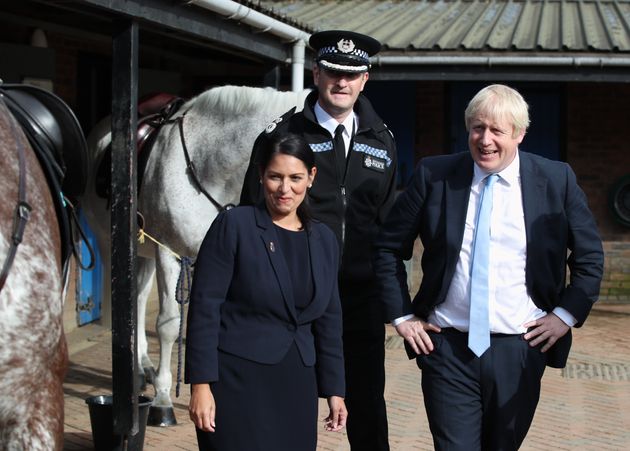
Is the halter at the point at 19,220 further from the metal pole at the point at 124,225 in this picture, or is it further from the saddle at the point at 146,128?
the saddle at the point at 146,128

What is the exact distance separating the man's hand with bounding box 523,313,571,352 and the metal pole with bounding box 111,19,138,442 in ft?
7.16

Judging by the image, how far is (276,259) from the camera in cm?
324

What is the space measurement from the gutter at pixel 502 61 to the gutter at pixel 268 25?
190 cm

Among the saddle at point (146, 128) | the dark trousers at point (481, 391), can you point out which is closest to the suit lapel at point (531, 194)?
the dark trousers at point (481, 391)

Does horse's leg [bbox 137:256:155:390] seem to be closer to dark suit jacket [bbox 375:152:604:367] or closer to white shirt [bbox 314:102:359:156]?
white shirt [bbox 314:102:359:156]

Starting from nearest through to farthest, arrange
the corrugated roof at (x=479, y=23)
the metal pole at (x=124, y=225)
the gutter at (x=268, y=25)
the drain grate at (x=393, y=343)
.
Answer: the metal pole at (x=124, y=225)
the gutter at (x=268, y=25)
the drain grate at (x=393, y=343)
the corrugated roof at (x=479, y=23)

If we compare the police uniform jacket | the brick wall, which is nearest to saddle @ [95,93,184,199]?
the police uniform jacket

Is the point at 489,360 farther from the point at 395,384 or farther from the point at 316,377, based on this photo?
the point at 395,384

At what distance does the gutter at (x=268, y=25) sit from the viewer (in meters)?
5.90

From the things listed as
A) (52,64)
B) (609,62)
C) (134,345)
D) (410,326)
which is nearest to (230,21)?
(52,64)

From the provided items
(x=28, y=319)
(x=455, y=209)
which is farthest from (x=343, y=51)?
(x=28, y=319)

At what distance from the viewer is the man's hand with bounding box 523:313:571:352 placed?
11.5 feet

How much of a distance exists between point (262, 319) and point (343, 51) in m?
1.38

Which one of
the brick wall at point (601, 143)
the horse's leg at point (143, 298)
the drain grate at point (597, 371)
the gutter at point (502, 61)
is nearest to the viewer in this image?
the horse's leg at point (143, 298)
